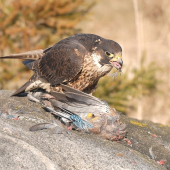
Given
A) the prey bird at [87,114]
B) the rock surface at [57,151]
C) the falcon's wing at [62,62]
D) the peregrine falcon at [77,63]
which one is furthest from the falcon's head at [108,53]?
the rock surface at [57,151]

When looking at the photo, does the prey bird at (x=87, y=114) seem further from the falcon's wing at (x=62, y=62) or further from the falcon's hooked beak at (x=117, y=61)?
the falcon's hooked beak at (x=117, y=61)

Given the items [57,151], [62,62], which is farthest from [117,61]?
[57,151]

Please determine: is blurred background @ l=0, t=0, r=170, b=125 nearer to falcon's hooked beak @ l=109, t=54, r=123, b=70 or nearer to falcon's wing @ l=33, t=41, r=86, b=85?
falcon's wing @ l=33, t=41, r=86, b=85

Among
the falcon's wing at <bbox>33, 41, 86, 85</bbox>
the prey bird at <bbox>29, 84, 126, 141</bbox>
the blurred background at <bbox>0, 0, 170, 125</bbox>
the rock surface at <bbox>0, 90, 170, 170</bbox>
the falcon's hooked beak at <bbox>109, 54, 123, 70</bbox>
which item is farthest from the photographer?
the blurred background at <bbox>0, 0, 170, 125</bbox>

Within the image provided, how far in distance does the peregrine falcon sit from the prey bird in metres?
0.29

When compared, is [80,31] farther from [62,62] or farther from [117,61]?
[117,61]

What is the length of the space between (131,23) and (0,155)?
958 cm

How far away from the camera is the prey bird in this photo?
2.34 m

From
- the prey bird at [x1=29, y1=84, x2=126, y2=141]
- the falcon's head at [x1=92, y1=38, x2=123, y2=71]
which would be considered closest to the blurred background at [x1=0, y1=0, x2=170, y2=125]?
the falcon's head at [x1=92, y1=38, x2=123, y2=71]

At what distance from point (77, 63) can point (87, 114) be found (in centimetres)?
58

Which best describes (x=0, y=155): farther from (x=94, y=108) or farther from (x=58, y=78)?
(x=58, y=78)

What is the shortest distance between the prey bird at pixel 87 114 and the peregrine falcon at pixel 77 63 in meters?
0.29

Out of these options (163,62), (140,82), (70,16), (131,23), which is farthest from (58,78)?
(131,23)

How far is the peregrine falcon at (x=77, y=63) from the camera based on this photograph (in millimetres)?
2684
